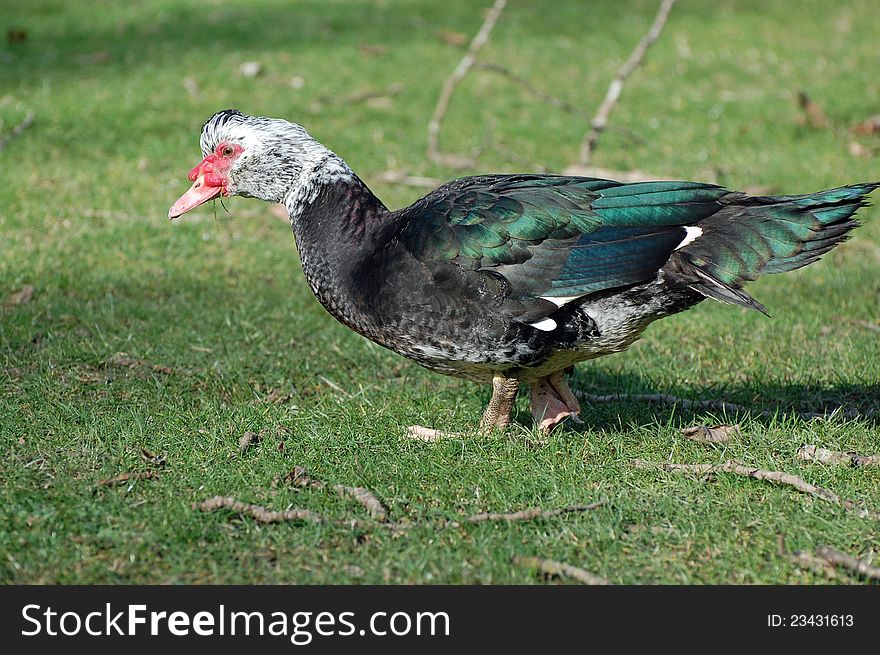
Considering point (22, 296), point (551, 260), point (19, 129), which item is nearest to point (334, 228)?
point (551, 260)

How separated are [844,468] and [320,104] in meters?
7.07

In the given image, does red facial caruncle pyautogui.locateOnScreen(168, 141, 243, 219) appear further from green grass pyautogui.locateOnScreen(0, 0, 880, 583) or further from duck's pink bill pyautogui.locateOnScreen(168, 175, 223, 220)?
green grass pyautogui.locateOnScreen(0, 0, 880, 583)

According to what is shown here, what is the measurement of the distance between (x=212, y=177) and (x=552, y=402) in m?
1.93

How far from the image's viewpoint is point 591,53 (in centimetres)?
1245

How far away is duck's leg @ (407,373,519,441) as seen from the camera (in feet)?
16.5

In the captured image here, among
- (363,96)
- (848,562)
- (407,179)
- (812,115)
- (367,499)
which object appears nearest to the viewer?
(848,562)

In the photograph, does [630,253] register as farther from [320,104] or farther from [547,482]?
[320,104]

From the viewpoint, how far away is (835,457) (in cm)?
478

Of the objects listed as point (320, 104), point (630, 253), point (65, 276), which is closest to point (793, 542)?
point (630, 253)

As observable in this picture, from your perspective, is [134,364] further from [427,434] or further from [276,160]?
[427,434]

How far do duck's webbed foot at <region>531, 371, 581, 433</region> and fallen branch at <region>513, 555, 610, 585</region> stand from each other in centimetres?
129

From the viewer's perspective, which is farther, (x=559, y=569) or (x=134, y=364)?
(x=134, y=364)

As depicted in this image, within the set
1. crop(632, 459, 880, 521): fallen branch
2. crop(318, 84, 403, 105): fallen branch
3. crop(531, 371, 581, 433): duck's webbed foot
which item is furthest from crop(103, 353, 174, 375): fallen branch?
crop(318, 84, 403, 105): fallen branch

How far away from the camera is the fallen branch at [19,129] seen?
916cm
